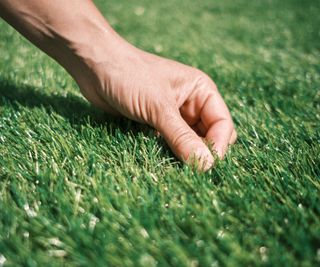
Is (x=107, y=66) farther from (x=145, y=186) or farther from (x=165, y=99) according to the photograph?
(x=145, y=186)

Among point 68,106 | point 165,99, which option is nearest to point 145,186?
point 165,99

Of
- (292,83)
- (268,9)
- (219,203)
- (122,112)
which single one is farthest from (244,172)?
(268,9)

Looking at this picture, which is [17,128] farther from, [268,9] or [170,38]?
[268,9]

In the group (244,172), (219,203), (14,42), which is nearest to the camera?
(219,203)

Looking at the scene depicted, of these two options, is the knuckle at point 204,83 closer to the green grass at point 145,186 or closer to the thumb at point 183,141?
the green grass at point 145,186

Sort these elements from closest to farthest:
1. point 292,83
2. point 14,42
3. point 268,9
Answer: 1. point 292,83
2. point 14,42
3. point 268,9

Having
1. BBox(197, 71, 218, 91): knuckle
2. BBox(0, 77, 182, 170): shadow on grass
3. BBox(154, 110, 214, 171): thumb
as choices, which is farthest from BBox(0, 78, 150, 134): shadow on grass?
BBox(197, 71, 218, 91): knuckle

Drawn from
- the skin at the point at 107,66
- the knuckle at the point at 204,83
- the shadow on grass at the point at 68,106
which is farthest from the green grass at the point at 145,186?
the knuckle at the point at 204,83
